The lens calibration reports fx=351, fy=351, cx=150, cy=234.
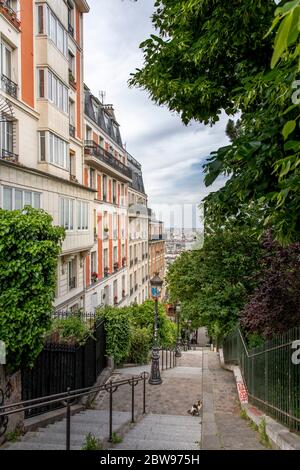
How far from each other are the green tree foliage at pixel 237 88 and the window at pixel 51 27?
9.90 m

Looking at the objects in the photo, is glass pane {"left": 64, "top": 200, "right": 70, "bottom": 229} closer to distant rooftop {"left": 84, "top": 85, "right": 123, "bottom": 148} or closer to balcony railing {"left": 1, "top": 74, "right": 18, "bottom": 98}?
balcony railing {"left": 1, "top": 74, "right": 18, "bottom": 98}

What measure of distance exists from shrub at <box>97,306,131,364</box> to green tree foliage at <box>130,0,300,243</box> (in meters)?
8.05

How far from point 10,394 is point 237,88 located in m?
6.45

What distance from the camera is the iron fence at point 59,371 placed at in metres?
8.02

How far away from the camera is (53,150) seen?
612 inches

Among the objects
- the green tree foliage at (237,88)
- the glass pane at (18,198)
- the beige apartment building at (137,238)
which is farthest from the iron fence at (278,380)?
the beige apartment building at (137,238)

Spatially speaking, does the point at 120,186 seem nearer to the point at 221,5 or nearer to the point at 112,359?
the point at 112,359

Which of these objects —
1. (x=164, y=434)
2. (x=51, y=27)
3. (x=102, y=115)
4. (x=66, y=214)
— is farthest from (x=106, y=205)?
(x=164, y=434)

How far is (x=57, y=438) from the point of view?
609 centimetres

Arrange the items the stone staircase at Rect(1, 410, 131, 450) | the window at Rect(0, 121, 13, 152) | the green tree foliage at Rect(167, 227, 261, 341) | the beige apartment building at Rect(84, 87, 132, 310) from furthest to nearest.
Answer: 1. the beige apartment building at Rect(84, 87, 132, 310)
2. the green tree foliage at Rect(167, 227, 261, 341)
3. the window at Rect(0, 121, 13, 152)
4. the stone staircase at Rect(1, 410, 131, 450)

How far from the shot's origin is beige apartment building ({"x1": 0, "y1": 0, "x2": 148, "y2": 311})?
12656 mm

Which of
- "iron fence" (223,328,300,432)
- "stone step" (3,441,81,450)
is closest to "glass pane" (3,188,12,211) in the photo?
"stone step" (3,441,81,450)

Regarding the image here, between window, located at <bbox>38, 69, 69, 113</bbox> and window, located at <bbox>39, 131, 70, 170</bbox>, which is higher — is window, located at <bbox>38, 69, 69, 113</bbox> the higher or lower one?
the higher one

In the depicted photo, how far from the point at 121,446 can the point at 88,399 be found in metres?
3.99
